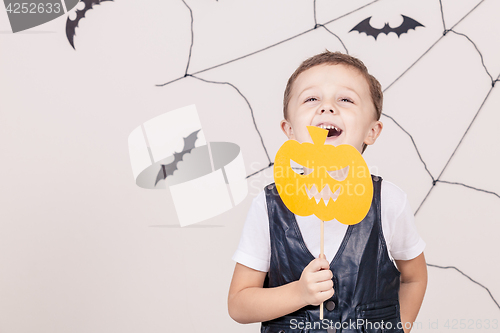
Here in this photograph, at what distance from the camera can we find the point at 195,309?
161 centimetres

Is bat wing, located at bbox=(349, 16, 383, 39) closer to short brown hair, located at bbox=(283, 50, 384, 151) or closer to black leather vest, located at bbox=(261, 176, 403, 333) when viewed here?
short brown hair, located at bbox=(283, 50, 384, 151)

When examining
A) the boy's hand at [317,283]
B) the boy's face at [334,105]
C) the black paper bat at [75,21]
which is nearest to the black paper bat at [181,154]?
the black paper bat at [75,21]

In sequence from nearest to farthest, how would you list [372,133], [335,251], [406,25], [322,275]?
[322,275] < [335,251] < [372,133] < [406,25]

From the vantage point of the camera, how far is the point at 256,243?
0.96 meters

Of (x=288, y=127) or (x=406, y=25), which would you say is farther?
(x=406, y=25)

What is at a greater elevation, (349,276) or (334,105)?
(334,105)

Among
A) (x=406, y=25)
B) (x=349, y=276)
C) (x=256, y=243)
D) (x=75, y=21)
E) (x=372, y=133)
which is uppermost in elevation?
(x=75, y=21)

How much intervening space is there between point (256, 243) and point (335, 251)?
0.16m

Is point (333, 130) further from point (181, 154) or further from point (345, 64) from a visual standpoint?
point (181, 154)

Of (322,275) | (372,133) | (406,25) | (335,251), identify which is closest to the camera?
(322,275)

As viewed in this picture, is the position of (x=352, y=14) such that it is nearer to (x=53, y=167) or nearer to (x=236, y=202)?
(x=236, y=202)

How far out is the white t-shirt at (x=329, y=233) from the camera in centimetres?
96

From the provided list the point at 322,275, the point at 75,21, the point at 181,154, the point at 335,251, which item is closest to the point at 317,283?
the point at 322,275

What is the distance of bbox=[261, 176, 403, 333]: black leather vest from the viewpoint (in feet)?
2.94
